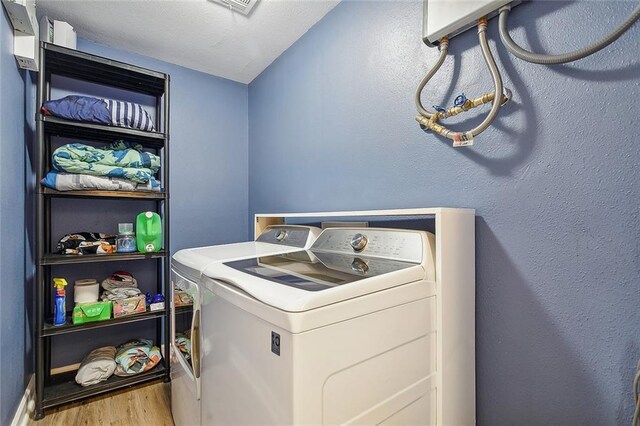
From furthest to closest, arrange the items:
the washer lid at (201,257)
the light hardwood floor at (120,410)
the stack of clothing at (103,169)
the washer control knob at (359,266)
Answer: the stack of clothing at (103,169), the light hardwood floor at (120,410), the washer lid at (201,257), the washer control knob at (359,266)

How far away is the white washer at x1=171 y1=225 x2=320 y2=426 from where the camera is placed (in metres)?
1.18

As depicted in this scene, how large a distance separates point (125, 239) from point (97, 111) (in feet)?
2.79

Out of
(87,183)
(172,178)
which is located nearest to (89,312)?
(87,183)

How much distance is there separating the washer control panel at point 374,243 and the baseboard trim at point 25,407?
1797 mm

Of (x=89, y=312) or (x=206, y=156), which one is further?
(x=206, y=156)

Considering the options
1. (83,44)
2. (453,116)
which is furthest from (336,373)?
(83,44)

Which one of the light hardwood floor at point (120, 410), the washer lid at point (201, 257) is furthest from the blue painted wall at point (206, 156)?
the washer lid at point (201, 257)

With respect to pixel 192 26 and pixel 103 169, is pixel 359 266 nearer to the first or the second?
pixel 103 169

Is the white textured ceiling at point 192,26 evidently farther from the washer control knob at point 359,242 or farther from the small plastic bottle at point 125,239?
the washer control knob at point 359,242

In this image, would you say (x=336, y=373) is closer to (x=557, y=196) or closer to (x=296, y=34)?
(x=557, y=196)

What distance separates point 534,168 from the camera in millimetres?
970

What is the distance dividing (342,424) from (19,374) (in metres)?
1.98

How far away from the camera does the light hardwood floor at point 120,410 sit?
1.64 metres

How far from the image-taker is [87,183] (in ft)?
5.85
